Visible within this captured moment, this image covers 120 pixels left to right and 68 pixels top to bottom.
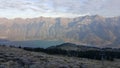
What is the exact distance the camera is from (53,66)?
255ft

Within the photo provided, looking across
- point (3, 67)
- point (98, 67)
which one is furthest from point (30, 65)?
point (98, 67)

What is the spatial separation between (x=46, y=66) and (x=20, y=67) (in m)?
7.82

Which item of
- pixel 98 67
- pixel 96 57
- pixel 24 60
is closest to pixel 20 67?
pixel 24 60

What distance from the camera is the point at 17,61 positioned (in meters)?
81.2

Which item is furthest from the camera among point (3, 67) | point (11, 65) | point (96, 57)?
point (96, 57)

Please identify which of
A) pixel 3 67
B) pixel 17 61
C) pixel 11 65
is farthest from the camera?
pixel 17 61

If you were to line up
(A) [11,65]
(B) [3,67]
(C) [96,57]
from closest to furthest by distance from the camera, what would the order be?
(B) [3,67] → (A) [11,65] → (C) [96,57]

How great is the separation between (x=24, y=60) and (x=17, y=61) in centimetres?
237

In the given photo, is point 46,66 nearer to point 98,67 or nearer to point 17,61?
point 17,61

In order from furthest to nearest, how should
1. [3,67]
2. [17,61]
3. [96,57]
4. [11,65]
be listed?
[96,57] < [17,61] < [11,65] < [3,67]

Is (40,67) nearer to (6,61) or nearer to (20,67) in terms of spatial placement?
(20,67)

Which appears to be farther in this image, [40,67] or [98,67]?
[98,67]

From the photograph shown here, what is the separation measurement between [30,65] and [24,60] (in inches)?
264

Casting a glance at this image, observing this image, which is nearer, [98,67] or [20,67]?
[20,67]
